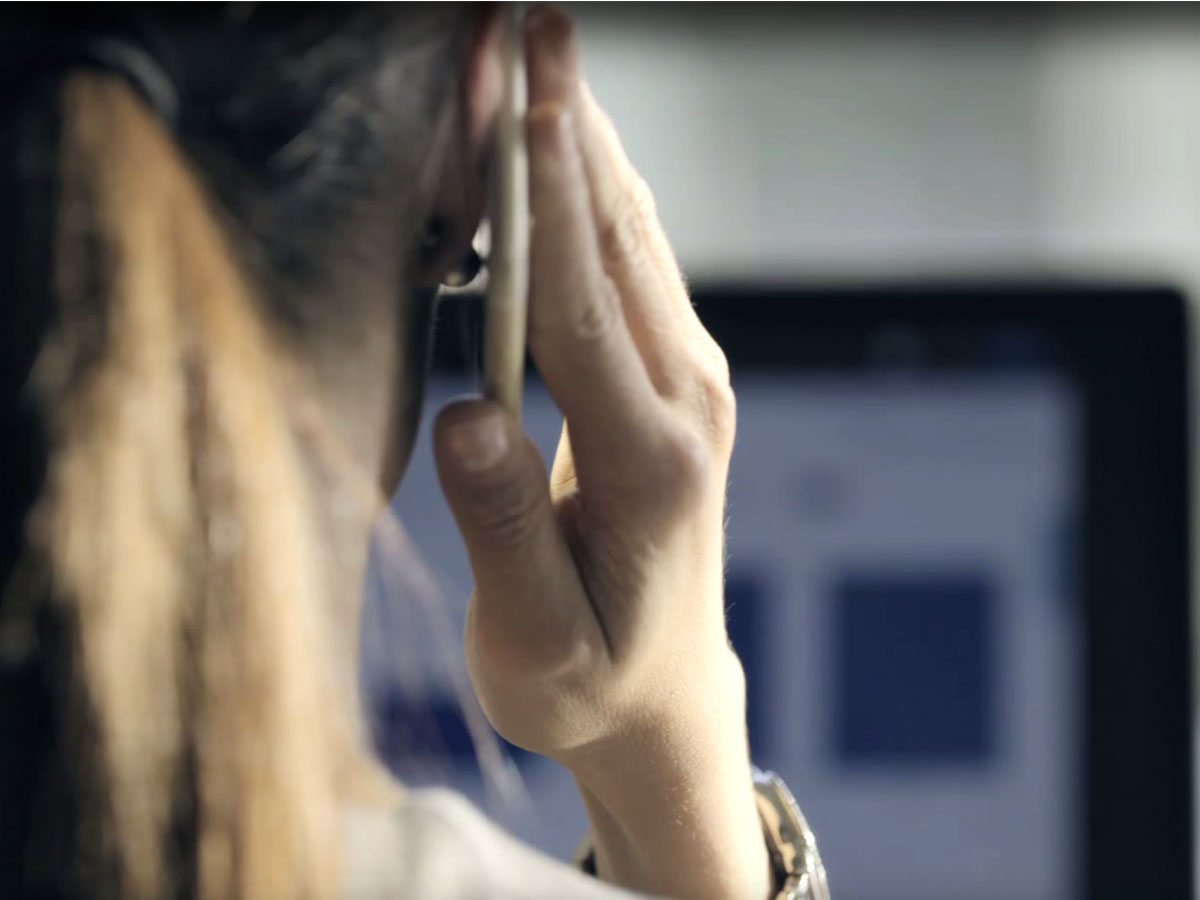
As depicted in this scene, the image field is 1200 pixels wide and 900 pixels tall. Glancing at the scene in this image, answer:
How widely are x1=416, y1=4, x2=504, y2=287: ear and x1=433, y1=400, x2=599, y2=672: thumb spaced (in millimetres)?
30

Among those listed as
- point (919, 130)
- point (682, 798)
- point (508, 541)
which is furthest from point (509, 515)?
point (919, 130)

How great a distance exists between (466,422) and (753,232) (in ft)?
1.73

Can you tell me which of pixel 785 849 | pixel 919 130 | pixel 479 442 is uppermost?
pixel 919 130

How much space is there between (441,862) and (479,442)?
0.07 metres

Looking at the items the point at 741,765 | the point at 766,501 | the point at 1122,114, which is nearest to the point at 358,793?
the point at 741,765

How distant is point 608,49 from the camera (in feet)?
2.34

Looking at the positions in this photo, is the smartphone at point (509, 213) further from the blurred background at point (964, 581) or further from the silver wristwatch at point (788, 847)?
the blurred background at point (964, 581)

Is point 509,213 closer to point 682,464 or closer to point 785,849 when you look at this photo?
point 682,464

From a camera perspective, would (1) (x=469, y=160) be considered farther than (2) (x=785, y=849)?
No

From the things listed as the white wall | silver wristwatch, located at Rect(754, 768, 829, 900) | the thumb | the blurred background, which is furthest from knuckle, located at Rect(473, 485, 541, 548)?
the white wall

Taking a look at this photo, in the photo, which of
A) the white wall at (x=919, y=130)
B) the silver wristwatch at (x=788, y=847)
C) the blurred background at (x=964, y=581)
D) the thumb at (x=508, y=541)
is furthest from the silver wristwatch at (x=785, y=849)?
the white wall at (x=919, y=130)

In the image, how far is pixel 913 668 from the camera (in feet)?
1.92

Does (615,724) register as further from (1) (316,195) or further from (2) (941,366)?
(2) (941,366)

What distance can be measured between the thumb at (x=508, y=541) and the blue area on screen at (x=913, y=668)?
0.35 m
